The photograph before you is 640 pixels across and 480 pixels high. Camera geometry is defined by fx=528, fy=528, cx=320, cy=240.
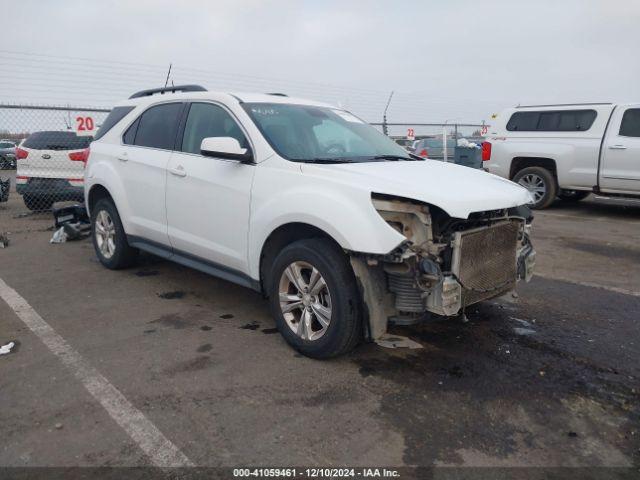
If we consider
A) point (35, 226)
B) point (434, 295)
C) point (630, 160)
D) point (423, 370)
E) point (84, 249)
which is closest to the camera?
point (434, 295)

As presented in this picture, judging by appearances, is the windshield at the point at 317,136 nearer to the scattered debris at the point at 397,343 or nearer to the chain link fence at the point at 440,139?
the scattered debris at the point at 397,343

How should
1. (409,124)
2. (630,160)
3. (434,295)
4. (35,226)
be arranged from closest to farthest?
(434,295), (35,226), (630,160), (409,124)

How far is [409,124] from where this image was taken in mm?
19203

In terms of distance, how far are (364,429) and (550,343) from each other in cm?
193

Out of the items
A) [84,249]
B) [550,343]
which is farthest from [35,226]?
[550,343]

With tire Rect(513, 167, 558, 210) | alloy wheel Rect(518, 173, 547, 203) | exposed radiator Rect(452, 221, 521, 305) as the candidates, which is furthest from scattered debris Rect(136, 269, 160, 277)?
alloy wheel Rect(518, 173, 547, 203)

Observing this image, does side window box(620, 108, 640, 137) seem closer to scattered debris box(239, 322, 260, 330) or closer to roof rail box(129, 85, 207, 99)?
roof rail box(129, 85, 207, 99)

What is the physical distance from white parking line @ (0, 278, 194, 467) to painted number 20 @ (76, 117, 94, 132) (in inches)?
258

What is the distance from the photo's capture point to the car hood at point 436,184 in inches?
127

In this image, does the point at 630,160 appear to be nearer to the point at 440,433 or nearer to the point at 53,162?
the point at 440,433

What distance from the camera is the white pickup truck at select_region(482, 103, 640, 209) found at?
9.53 meters

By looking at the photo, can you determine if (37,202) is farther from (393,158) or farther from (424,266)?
(424,266)

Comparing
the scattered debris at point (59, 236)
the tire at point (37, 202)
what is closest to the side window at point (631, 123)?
the scattered debris at point (59, 236)

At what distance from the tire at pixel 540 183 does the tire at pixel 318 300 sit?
8.08 meters
